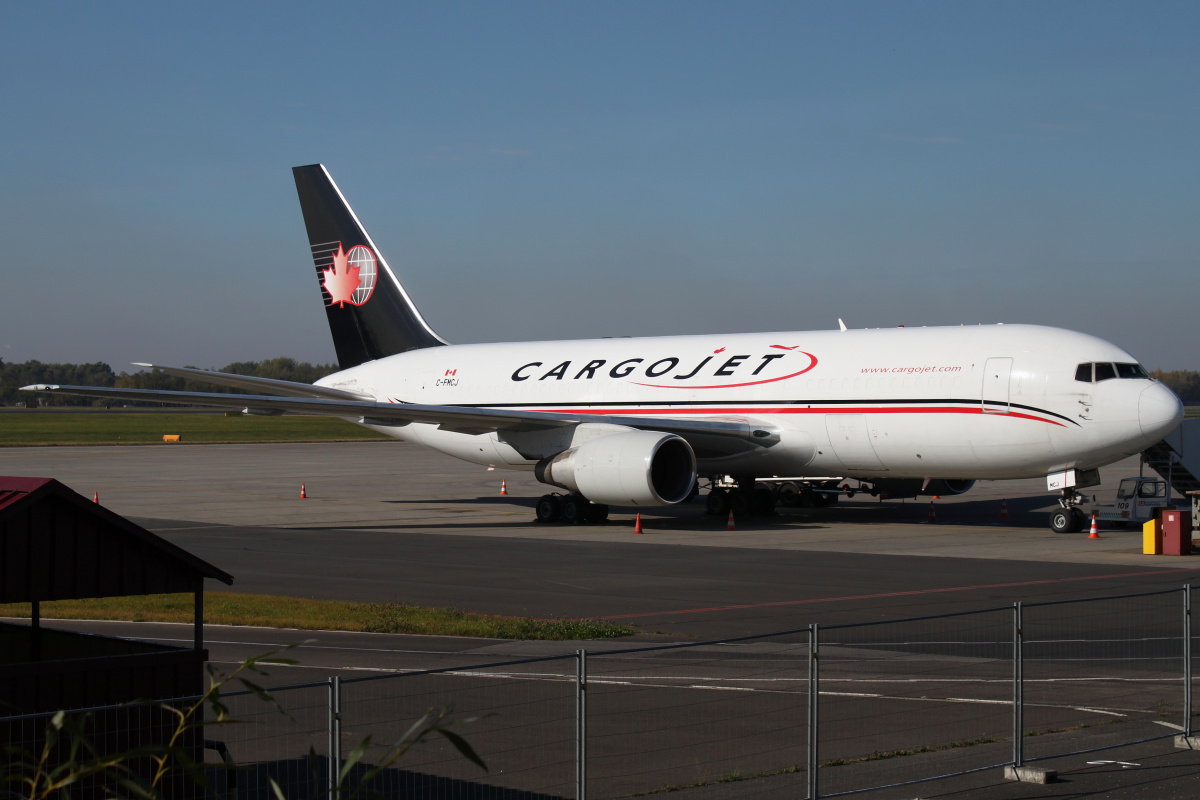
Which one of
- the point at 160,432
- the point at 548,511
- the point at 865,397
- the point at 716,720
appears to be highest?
the point at 865,397

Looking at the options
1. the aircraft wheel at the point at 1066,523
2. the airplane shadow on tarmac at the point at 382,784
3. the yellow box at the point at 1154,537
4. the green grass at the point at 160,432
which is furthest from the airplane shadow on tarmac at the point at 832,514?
the green grass at the point at 160,432

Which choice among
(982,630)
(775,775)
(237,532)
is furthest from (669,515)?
(775,775)

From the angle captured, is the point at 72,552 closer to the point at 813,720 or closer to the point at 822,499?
the point at 813,720

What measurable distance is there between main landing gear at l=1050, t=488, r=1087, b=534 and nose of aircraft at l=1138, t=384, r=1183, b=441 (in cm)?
236

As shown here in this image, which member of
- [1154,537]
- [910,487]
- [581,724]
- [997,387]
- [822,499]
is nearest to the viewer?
[581,724]

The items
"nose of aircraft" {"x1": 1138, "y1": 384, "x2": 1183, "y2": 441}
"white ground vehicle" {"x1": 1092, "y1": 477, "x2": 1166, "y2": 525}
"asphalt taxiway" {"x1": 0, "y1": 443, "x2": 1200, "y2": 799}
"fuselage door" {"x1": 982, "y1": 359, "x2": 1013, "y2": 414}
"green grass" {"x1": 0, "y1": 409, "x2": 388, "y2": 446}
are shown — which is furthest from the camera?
"green grass" {"x1": 0, "y1": 409, "x2": 388, "y2": 446}

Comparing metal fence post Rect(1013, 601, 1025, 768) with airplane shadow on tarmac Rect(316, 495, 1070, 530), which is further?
airplane shadow on tarmac Rect(316, 495, 1070, 530)

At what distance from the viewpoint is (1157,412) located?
79.9 feet

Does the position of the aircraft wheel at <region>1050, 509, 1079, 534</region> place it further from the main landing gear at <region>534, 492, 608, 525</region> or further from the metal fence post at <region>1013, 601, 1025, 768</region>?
the metal fence post at <region>1013, 601, 1025, 768</region>

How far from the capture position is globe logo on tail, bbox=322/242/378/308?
37.1m

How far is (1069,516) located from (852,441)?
4.75 meters

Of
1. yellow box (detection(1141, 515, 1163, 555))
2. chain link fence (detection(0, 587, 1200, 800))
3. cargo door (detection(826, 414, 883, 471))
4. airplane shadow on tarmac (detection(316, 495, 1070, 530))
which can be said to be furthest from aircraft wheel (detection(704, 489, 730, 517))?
chain link fence (detection(0, 587, 1200, 800))

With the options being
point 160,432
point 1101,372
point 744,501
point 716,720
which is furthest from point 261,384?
point 160,432

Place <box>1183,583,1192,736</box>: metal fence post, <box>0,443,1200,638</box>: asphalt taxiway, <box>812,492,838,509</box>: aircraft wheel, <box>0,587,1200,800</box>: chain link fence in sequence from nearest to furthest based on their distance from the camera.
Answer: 1. <box>0,587,1200,800</box>: chain link fence
2. <box>1183,583,1192,736</box>: metal fence post
3. <box>0,443,1200,638</box>: asphalt taxiway
4. <box>812,492,838,509</box>: aircraft wheel
